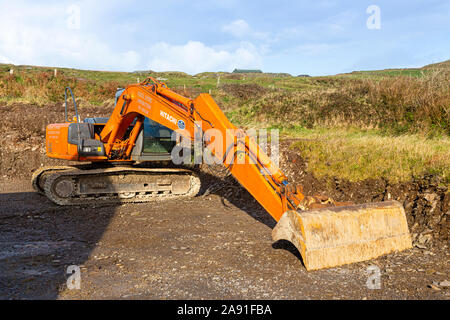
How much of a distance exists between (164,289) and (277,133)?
8858mm

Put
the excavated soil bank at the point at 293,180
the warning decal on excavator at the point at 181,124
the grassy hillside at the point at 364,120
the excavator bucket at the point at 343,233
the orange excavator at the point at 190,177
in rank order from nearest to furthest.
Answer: the excavator bucket at the point at 343,233 → the orange excavator at the point at 190,177 → the excavated soil bank at the point at 293,180 → the warning decal on excavator at the point at 181,124 → the grassy hillside at the point at 364,120

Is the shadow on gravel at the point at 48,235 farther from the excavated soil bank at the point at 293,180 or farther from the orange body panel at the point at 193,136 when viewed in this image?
the orange body panel at the point at 193,136

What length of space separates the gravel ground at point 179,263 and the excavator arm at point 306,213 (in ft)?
0.62

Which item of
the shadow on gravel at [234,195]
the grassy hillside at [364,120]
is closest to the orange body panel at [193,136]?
the shadow on gravel at [234,195]

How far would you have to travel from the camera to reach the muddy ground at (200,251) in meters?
4.21

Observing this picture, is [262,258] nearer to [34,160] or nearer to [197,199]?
[197,199]

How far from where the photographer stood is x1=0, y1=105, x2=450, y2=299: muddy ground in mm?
4207

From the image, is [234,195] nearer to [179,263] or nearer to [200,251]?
[200,251]

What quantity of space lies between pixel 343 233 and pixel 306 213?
0.53m

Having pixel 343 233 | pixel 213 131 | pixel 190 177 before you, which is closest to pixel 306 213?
pixel 343 233

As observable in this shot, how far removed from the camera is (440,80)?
1200 cm

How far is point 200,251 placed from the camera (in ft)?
18.5

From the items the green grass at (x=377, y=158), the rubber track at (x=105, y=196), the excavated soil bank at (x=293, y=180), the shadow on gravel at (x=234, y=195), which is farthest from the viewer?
the rubber track at (x=105, y=196)
